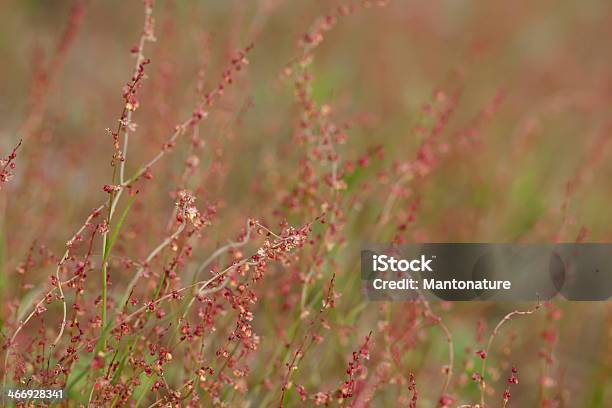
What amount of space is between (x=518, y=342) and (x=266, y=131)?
1617mm

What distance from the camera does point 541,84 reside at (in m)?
5.12

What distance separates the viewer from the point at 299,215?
2.57 metres

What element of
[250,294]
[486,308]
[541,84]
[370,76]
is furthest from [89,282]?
[541,84]

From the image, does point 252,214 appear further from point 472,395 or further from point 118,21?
point 118,21
